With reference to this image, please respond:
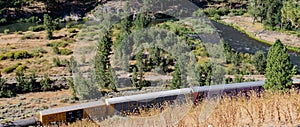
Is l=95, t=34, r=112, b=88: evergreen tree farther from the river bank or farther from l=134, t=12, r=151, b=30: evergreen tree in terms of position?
the river bank

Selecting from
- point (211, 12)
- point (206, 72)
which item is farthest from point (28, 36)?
point (211, 12)

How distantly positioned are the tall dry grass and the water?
924 cm

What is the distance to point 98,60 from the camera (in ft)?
27.2

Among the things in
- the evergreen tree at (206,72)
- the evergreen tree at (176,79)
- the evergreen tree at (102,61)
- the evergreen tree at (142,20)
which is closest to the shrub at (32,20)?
the evergreen tree at (142,20)

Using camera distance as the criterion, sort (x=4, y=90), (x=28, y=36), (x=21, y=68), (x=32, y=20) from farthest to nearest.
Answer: (x=32, y=20) < (x=28, y=36) < (x=21, y=68) < (x=4, y=90)

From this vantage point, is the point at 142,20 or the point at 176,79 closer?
the point at 176,79

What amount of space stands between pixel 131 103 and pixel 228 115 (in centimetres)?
218

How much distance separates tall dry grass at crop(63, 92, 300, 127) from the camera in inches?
146

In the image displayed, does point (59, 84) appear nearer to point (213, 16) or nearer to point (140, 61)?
point (140, 61)

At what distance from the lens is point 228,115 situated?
3.80 metres

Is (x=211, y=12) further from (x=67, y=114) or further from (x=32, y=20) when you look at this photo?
(x=67, y=114)

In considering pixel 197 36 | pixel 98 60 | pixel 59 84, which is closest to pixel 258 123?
pixel 98 60

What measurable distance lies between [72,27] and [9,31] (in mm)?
2444

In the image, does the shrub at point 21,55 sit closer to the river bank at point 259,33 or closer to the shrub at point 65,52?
the shrub at point 65,52
